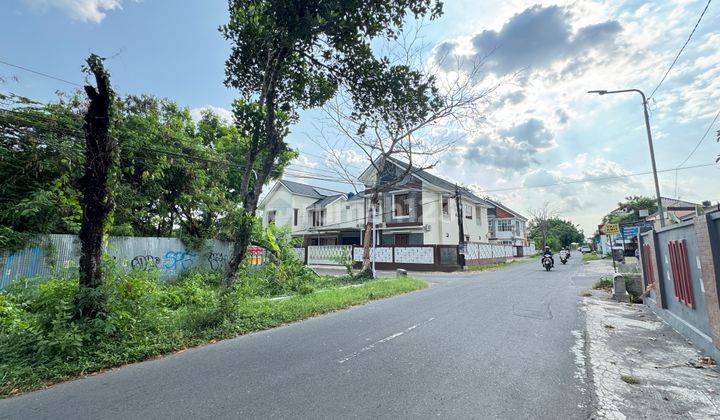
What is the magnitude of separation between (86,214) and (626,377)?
844 centimetres

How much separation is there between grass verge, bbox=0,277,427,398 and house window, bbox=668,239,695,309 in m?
7.81

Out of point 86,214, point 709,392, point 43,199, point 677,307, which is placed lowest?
point 709,392

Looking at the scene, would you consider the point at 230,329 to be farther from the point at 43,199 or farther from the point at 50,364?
the point at 43,199

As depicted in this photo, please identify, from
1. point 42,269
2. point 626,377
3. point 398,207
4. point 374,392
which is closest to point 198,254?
point 42,269

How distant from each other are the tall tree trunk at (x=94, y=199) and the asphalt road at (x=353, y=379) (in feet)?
4.98

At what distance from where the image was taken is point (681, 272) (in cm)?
649

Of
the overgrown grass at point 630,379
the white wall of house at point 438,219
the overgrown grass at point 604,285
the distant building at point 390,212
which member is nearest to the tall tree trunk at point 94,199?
the overgrown grass at point 630,379

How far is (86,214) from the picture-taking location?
5715 mm

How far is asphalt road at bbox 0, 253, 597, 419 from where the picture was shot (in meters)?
3.53

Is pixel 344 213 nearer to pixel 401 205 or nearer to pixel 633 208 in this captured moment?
pixel 401 205

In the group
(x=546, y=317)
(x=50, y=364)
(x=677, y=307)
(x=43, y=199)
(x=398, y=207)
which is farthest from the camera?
(x=398, y=207)

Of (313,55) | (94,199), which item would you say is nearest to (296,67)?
(313,55)

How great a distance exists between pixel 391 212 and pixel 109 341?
25.2m

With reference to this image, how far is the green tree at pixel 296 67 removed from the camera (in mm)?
6672
